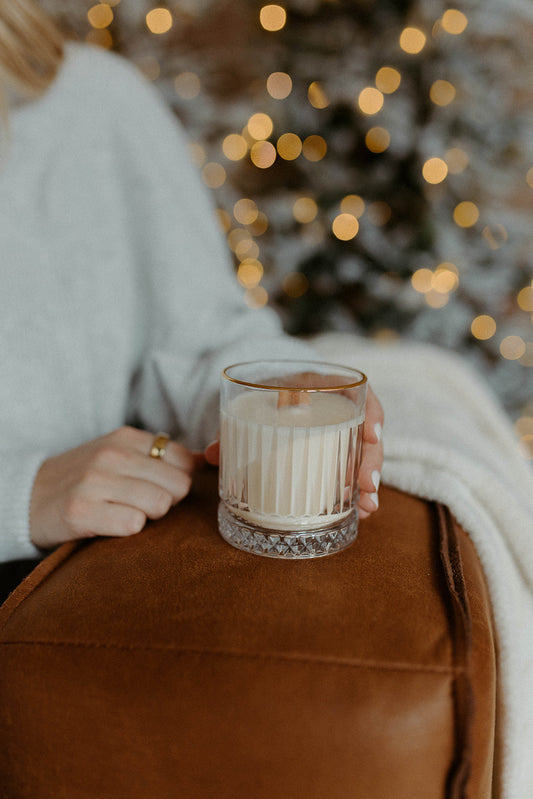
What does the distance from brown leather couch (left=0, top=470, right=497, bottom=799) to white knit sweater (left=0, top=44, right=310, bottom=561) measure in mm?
313

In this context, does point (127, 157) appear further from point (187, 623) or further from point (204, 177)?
point (204, 177)

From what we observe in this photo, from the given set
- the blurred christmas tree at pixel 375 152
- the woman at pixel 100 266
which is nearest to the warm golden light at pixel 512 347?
the blurred christmas tree at pixel 375 152

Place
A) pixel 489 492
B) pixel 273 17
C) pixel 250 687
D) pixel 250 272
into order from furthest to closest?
pixel 250 272, pixel 273 17, pixel 489 492, pixel 250 687

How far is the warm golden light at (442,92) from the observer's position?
149 centimetres

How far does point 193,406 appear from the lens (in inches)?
28.5

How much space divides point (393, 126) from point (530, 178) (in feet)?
1.67

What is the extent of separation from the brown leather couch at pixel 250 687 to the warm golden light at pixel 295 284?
1352 mm

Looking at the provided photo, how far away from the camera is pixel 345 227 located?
165 cm

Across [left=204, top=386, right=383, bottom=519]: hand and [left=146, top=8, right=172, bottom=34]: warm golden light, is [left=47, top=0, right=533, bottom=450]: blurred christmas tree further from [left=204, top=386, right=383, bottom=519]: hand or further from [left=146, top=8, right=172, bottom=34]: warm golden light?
[left=204, top=386, right=383, bottom=519]: hand

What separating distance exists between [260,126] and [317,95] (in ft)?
0.63

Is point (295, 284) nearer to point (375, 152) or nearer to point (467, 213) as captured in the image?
point (375, 152)

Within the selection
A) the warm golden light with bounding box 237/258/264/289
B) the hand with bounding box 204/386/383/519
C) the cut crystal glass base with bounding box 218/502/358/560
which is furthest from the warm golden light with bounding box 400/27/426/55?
the cut crystal glass base with bounding box 218/502/358/560

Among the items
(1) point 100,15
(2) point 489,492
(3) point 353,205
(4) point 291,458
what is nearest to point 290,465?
(4) point 291,458

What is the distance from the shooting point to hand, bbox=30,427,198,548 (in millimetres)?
540
